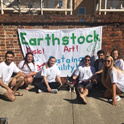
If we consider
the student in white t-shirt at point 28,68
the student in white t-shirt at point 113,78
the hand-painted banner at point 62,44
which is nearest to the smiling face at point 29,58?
the student in white t-shirt at point 28,68

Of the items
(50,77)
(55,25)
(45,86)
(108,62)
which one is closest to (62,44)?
(55,25)

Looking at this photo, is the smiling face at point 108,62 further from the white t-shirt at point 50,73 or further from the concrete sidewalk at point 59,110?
the white t-shirt at point 50,73

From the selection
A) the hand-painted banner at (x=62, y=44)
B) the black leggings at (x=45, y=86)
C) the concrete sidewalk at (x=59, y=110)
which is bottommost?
the concrete sidewalk at (x=59, y=110)

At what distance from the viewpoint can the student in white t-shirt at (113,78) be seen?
2.94 metres

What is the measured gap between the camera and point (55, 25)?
13.4ft

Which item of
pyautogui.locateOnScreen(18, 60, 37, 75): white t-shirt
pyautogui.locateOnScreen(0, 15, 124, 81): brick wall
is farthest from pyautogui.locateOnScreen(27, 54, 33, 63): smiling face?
pyautogui.locateOnScreen(0, 15, 124, 81): brick wall

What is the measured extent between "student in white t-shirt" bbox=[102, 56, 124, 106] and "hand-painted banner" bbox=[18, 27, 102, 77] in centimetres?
121

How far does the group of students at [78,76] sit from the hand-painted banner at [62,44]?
1.09 ft

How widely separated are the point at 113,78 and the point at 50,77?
1.73m

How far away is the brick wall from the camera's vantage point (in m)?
4.00

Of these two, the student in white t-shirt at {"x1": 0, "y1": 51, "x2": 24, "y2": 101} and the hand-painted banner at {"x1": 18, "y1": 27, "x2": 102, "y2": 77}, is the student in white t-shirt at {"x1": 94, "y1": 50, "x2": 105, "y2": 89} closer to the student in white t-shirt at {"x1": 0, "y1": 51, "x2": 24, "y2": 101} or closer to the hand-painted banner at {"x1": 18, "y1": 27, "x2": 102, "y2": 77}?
the hand-painted banner at {"x1": 18, "y1": 27, "x2": 102, "y2": 77}

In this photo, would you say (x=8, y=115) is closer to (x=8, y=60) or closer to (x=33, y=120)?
(x=33, y=120)

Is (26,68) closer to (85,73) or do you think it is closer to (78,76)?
(78,76)

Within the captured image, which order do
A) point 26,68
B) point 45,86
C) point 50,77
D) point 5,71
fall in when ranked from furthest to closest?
point 26,68, point 50,77, point 45,86, point 5,71
